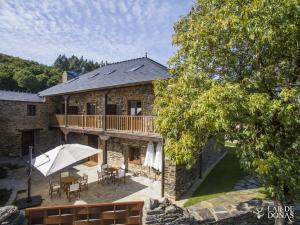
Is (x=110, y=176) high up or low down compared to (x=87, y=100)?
down

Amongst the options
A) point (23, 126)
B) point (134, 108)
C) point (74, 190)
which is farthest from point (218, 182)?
point (23, 126)

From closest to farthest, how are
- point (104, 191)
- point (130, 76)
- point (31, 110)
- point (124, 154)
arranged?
1. point (104, 191)
2. point (130, 76)
3. point (124, 154)
4. point (31, 110)

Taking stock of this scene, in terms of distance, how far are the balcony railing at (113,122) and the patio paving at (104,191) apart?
3242mm

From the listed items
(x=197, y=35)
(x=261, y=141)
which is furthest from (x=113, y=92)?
(x=261, y=141)

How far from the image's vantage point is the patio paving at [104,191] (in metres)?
10.7

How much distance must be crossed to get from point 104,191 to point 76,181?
5.68 ft

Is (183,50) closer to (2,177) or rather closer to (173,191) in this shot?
(173,191)

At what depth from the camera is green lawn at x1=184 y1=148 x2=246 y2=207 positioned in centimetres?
1097

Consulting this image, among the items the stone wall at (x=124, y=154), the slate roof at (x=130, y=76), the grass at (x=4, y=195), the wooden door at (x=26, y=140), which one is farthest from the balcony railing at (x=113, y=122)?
the grass at (x=4, y=195)

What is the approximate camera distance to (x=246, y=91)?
546 centimetres

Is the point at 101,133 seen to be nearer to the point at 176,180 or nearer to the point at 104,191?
the point at 104,191

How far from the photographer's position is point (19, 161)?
1789cm

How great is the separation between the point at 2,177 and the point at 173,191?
11.4m

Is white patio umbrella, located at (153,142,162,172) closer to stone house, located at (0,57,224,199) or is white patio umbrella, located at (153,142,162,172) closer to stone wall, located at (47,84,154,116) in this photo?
stone house, located at (0,57,224,199)
